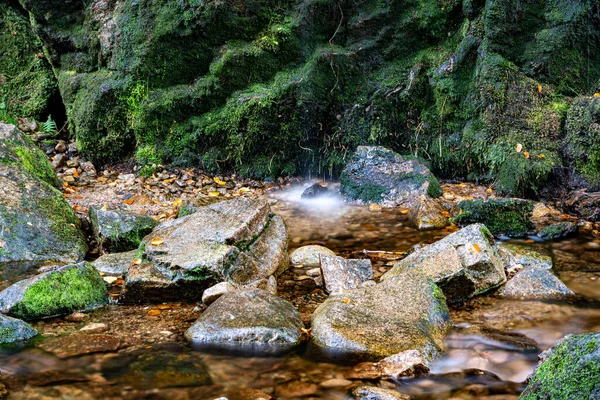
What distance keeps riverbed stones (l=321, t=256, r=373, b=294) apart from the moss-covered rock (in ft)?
26.0

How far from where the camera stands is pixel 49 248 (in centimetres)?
507

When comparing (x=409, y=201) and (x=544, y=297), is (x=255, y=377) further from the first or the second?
(x=409, y=201)

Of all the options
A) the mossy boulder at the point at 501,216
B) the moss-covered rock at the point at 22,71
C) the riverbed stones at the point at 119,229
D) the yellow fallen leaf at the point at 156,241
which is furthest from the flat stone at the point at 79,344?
the moss-covered rock at the point at 22,71

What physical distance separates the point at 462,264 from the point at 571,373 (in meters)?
2.31

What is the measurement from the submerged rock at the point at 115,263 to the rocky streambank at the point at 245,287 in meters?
0.01

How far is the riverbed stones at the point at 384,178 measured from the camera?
6.96 metres

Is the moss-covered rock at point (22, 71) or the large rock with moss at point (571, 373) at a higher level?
the moss-covered rock at point (22, 71)

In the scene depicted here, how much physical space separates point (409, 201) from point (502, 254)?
7.00 ft

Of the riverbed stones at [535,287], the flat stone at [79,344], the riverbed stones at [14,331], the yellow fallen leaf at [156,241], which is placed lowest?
the riverbed stones at [535,287]

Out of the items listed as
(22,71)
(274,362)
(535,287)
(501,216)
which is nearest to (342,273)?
(274,362)

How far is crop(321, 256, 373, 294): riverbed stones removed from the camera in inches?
172

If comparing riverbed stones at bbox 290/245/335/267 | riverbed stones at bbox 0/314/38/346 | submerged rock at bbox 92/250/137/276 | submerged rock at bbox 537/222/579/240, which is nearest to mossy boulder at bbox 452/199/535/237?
submerged rock at bbox 537/222/579/240

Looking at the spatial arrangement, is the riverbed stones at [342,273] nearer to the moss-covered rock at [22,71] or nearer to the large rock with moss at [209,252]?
the large rock with moss at [209,252]

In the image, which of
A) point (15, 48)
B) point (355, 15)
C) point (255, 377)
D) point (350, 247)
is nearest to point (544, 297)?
point (350, 247)
